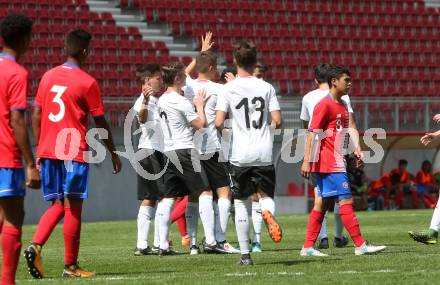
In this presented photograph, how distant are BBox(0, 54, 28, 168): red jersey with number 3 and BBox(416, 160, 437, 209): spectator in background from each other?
53.7 ft

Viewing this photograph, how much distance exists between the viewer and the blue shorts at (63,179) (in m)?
8.42

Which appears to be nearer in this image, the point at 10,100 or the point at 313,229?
the point at 10,100

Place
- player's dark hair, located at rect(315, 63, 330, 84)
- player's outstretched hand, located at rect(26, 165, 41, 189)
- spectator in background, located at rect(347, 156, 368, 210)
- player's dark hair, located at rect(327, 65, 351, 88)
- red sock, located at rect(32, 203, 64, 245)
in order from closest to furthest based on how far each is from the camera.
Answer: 1. player's outstretched hand, located at rect(26, 165, 41, 189)
2. red sock, located at rect(32, 203, 64, 245)
3. player's dark hair, located at rect(327, 65, 351, 88)
4. player's dark hair, located at rect(315, 63, 330, 84)
5. spectator in background, located at rect(347, 156, 368, 210)

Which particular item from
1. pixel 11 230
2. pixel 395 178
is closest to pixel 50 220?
pixel 11 230

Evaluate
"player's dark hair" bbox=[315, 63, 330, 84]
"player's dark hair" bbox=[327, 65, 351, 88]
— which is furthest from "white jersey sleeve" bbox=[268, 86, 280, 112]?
"player's dark hair" bbox=[315, 63, 330, 84]

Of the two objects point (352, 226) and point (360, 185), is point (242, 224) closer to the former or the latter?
point (352, 226)

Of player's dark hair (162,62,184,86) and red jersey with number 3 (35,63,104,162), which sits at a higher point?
player's dark hair (162,62,184,86)

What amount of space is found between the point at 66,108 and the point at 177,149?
2602 mm

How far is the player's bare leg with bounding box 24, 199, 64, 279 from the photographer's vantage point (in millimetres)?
8305

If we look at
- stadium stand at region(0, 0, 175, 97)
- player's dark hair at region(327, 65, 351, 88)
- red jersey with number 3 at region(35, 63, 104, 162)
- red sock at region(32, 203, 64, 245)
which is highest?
stadium stand at region(0, 0, 175, 97)

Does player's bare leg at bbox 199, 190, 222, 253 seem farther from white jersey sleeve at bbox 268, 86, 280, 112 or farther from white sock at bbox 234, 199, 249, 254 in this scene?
white jersey sleeve at bbox 268, 86, 280, 112

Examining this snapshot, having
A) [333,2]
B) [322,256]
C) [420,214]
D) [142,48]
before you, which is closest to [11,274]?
[322,256]

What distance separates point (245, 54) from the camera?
30.1 feet

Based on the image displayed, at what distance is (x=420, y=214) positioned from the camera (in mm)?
19469
